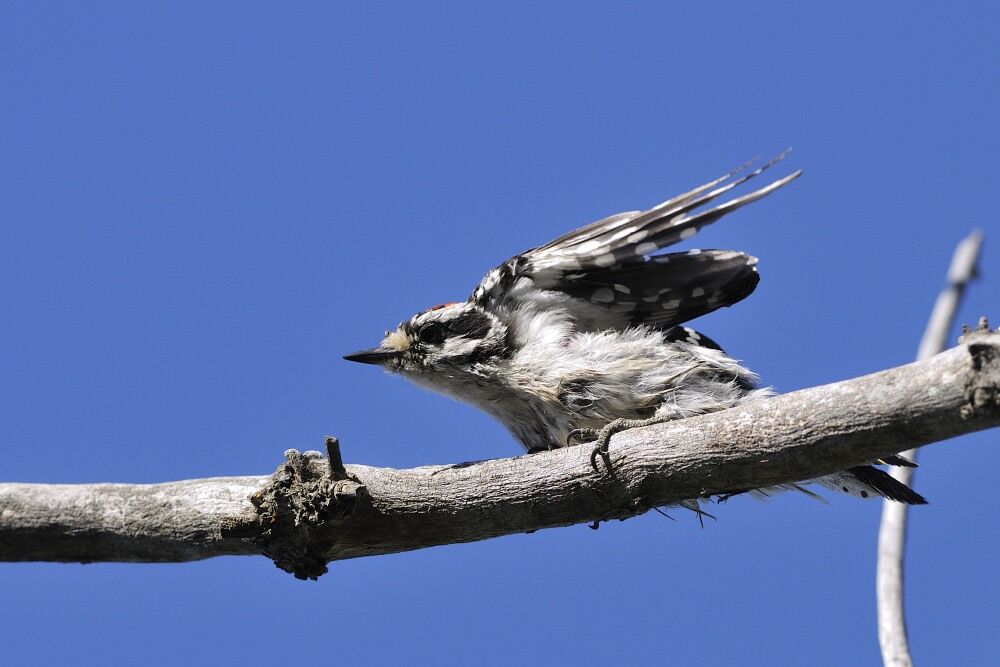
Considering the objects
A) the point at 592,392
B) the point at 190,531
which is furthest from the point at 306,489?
the point at 592,392

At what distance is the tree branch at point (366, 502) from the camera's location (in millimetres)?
4125

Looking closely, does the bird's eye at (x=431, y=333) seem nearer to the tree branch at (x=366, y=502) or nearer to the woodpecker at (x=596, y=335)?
the woodpecker at (x=596, y=335)

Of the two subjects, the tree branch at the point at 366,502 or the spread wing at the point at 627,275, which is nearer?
the tree branch at the point at 366,502

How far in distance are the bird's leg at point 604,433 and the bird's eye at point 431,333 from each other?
1.03 metres

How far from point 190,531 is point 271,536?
369 millimetres

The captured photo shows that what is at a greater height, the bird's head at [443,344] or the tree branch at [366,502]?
the bird's head at [443,344]

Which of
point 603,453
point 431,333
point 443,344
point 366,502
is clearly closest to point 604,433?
point 603,453

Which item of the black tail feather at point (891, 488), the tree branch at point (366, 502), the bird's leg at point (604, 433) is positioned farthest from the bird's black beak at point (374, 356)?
the black tail feather at point (891, 488)

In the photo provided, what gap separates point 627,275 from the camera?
18.5ft

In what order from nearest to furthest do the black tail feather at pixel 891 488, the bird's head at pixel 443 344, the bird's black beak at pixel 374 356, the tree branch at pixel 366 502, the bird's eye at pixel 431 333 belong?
the tree branch at pixel 366 502 < the black tail feather at pixel 891 488 < the bird's head at pixel 443 344 < the bird's eye at pixel 431 333 < the bird's black beak at pixel 374 356

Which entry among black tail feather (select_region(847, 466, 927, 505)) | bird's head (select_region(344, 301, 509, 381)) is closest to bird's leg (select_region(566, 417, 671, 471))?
bird's head (select_region(344, 301, 509, 381))

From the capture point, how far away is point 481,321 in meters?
5.84

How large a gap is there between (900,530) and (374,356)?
Answer: 10.1ft

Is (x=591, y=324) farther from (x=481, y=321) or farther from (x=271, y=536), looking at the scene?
(x=271, y=536)
